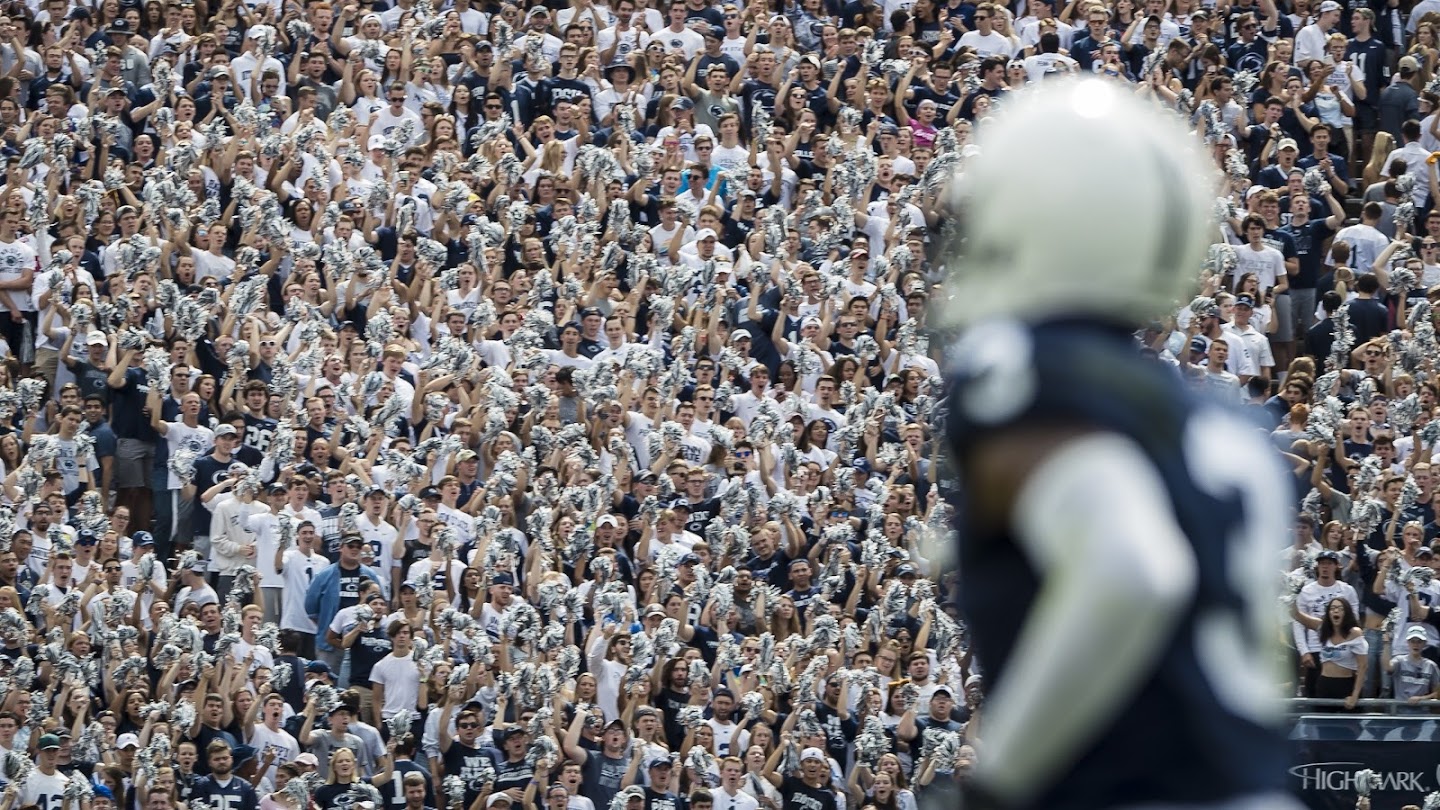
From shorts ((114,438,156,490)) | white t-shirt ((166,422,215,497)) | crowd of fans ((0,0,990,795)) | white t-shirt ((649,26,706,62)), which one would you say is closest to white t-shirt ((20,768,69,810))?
crowd of fans ((0,0,990,795))

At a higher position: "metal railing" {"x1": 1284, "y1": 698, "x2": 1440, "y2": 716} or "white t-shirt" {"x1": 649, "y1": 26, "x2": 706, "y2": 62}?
"white t-shirt" {"x1": 649, "y1": 26, "x2": 706, "y2": 62}

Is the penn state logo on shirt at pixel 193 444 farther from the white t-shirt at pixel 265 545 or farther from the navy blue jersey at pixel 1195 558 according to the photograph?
the navy blue jersey at pixel 1195 558

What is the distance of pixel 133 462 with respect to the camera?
697 inches

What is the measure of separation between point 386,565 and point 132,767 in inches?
90.0

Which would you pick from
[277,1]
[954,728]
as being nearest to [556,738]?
[954,728]

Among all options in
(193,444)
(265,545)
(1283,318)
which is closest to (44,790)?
(265,545)

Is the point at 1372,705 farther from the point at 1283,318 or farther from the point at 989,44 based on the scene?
the point at 989,44

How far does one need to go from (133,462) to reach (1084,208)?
15823mm

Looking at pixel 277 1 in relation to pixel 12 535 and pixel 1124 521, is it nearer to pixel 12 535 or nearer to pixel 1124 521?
→ pixel 12 535

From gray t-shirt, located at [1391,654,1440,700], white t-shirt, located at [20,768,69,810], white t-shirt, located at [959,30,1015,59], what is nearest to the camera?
white t-shirt, located at [20,768,69,810]

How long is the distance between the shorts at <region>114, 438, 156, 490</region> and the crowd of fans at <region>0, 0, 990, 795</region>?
0.03 metres

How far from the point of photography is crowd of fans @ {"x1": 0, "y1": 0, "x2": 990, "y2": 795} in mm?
15492

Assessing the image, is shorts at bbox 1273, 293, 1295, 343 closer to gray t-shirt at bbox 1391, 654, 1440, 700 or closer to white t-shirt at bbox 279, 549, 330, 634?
gray t-shirt at bbox 1391, 654, 1440, 700

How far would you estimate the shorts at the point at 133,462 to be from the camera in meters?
17.7
